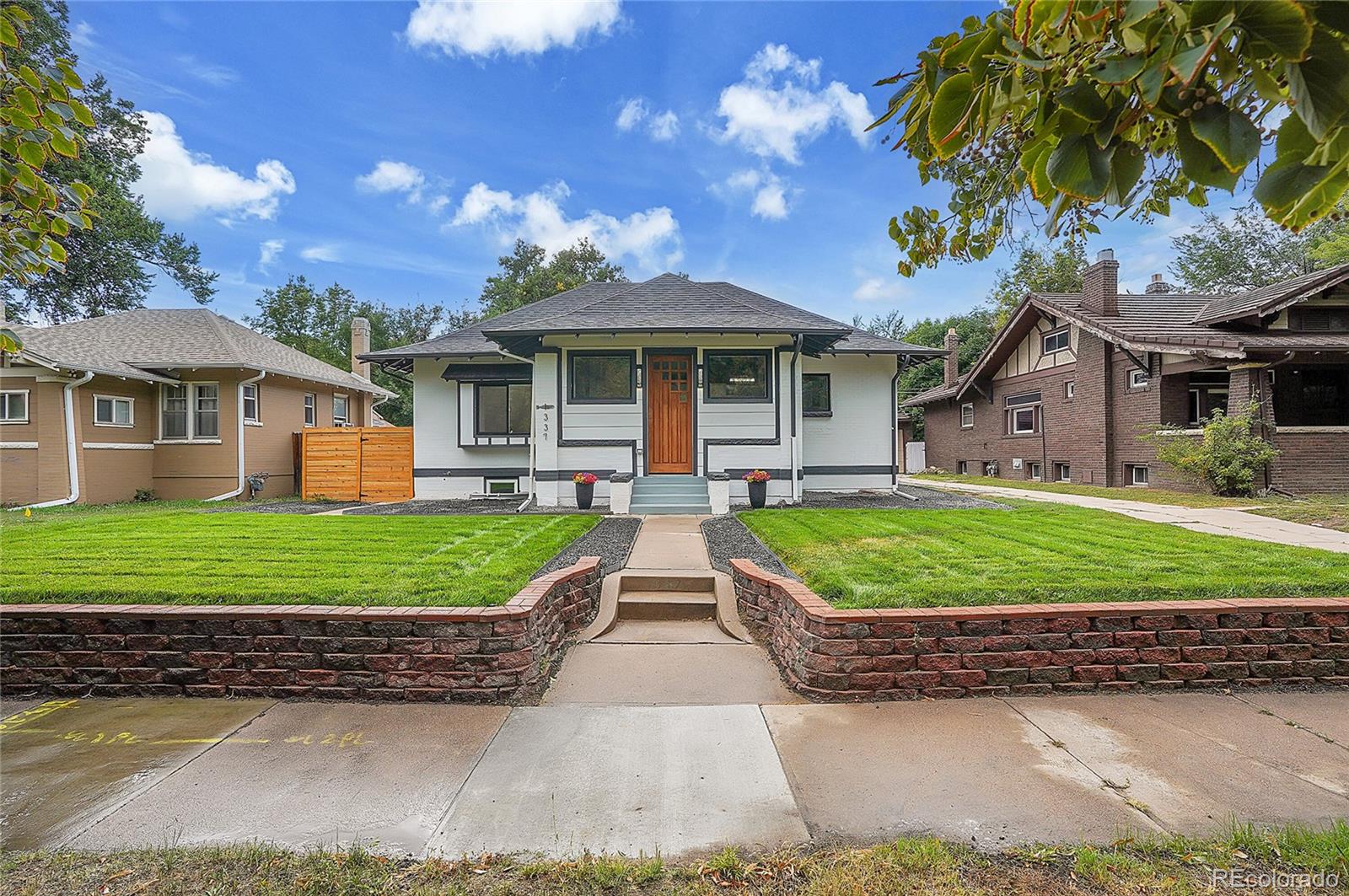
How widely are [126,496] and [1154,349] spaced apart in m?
24.0

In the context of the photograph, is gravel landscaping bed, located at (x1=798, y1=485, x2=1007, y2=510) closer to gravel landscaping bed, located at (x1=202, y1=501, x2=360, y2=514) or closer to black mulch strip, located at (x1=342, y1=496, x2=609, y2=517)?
black mulch strip, located at (x1=342, y1=496, x2=609, y2=517)

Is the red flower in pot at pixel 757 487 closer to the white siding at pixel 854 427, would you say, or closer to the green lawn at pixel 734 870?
the white siding at pixel 854 427

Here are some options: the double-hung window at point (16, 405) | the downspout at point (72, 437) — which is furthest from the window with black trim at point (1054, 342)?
the double-hung window at point (16, 405)

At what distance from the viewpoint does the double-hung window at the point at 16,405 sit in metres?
12.3

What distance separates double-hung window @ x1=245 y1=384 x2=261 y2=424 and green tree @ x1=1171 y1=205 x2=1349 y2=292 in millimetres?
40186

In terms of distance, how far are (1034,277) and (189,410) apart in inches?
1422

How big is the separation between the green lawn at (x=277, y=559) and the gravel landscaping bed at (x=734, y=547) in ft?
5.76

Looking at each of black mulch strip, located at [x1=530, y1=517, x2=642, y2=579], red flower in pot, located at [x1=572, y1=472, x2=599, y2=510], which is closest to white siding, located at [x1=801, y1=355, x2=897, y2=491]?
red flower in pot, located at [x1=572, y1=472, x2=599, y2=510]

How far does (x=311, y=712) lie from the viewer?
3.27m

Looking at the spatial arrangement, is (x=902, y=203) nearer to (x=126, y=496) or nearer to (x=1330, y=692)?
(x=1330, y=692)

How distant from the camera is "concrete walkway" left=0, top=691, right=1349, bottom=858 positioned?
2.25m

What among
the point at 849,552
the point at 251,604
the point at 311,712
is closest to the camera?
the point at 311,712

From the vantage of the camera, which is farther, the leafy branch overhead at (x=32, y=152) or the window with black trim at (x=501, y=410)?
the window with black trim at (x=501, y=410)

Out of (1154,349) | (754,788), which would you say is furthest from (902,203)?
(1154,349)
